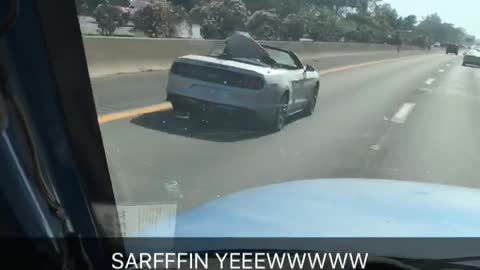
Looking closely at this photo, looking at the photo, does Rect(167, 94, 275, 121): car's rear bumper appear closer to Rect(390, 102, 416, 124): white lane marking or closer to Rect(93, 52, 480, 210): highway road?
Rect(93, 52, 480, 210): highway road

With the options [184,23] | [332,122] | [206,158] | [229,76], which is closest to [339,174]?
[206,158]

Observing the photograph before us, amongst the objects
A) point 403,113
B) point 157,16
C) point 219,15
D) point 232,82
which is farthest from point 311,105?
point 157,16

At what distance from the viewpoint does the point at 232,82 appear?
1080 centimetres

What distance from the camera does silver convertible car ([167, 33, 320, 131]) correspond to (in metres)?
10.4

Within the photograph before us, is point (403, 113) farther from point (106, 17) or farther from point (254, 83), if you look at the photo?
point (106, 17)

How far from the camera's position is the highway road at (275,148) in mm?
7250

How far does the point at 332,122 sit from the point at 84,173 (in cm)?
1154

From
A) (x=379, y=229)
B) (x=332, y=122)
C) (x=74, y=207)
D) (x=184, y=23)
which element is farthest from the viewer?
(x=332, y=122)

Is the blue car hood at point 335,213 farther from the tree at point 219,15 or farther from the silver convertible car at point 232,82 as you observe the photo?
the silver convertible car at point 232,82

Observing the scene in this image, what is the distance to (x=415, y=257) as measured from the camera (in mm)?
3082

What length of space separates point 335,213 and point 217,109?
733 centimetres

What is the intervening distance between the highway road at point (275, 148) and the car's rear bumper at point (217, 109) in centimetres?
24

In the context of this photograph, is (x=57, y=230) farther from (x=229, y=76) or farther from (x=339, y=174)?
(x=229, y=76)

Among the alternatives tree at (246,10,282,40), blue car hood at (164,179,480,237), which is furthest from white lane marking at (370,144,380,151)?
blue car hood at (164,179,480,237)
